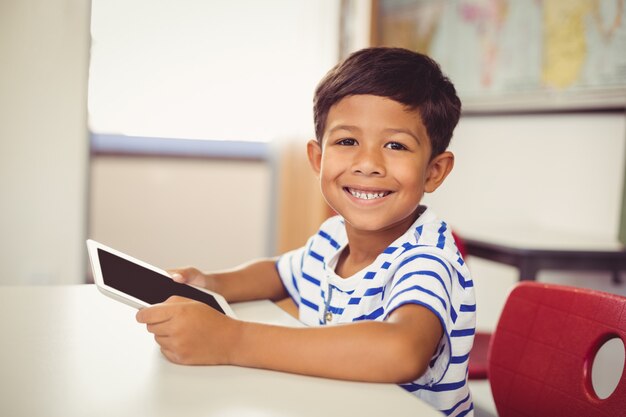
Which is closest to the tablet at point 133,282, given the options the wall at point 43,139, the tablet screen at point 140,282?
the tablet screen at point 140,282

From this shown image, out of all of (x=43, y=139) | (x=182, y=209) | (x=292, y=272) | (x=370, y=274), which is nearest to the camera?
(x=370, y=274)

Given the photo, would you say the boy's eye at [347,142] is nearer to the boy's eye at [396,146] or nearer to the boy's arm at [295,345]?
the boy's eye at [396,146]

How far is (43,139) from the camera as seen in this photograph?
2.96 metres

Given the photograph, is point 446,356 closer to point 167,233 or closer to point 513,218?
point 513,218

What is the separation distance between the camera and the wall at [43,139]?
2.89m

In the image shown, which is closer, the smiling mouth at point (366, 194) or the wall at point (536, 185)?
the smiling mouth at point (366, 194)

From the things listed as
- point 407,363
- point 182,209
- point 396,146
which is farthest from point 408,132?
point 182,209

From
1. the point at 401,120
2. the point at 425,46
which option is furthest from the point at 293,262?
the point at 425,46

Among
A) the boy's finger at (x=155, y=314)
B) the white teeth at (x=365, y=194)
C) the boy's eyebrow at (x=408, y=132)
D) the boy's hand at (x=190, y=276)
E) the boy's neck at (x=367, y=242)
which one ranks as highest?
the boy's eyebrow at (x=408, y=132)

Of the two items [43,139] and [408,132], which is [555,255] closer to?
[408,132]

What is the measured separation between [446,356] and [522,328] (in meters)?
0.29

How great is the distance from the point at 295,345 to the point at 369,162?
354 mm

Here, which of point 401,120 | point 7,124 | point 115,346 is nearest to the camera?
point 115,346

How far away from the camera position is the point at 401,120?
0.97 metres
